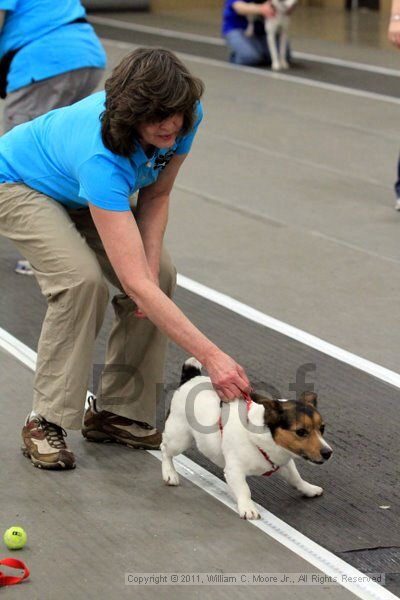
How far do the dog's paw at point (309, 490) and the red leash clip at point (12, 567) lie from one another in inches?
38.6

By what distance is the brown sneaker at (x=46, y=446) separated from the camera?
3.94m

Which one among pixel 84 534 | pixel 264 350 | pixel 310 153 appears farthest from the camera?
pixel 310 153

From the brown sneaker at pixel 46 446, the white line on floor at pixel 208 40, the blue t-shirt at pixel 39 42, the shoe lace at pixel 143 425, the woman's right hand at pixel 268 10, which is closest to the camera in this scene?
the brown sneaker at pixel 46 446

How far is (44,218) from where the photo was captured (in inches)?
153

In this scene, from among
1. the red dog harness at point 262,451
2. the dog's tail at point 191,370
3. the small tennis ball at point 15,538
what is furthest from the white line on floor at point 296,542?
the small tennis ball at point 15,538

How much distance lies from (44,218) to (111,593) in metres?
1.35

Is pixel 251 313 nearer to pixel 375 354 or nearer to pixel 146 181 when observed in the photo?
pixel 375 354

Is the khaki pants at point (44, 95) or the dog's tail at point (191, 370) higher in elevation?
the khaki pants at point (44, 95)

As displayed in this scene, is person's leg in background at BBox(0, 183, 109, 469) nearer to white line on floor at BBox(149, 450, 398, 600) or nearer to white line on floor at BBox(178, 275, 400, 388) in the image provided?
white line on floor at BBox(149, 450, 398, 600)

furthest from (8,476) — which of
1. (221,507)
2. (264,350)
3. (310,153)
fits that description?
(310,153)

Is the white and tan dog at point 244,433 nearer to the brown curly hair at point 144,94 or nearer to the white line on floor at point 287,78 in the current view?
the brown curly hair at point 144,94

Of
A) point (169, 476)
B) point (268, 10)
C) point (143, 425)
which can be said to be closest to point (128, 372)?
point (143, 425)

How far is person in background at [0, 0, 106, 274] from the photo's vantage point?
576cm

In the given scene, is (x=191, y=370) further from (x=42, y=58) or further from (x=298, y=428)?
(x=42, y=58)
